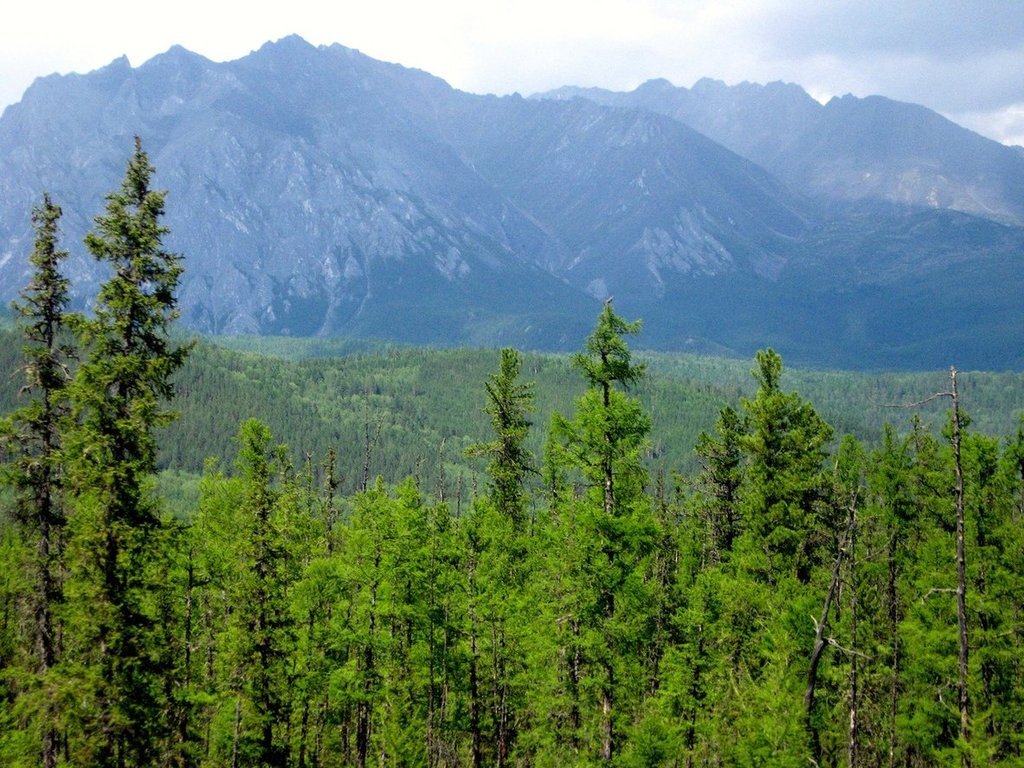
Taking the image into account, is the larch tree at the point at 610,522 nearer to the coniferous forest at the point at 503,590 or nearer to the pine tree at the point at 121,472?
the coniferous forest at the point at 503,590

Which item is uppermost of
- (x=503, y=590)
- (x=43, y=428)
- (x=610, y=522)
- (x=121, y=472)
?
(x=43, y=428)

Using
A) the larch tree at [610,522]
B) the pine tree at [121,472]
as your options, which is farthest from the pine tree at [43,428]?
the larch tree at [610,522]

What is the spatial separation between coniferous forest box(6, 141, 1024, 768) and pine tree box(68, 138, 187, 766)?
81mm

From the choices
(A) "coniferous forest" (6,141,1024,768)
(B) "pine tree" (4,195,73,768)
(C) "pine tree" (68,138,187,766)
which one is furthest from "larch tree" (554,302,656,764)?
(B) "pine tree" (4,195,73,768)

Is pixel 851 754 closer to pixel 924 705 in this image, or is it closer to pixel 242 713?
pixel 924 705

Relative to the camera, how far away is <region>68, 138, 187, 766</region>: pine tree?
72.8ft

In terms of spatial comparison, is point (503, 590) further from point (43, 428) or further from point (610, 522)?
point (43, 428)

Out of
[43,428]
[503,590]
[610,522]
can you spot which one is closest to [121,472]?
[43,428]

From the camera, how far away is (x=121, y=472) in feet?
73.8

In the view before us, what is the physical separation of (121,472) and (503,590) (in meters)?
18.9

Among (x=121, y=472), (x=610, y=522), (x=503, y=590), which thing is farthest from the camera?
(x=503, y=590)

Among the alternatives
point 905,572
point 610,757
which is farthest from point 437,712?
point 905,572

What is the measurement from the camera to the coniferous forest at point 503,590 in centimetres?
2330

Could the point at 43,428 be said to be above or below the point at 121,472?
above
